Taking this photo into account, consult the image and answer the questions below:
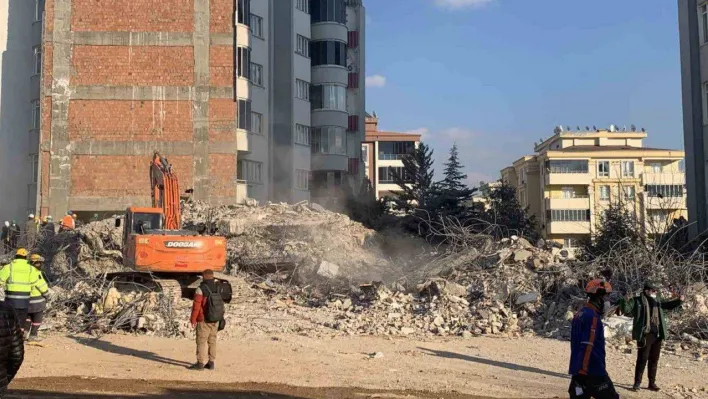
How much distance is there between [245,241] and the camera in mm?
24328

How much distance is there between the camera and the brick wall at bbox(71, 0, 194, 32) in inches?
1340

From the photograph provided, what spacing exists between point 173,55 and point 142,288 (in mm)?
19111

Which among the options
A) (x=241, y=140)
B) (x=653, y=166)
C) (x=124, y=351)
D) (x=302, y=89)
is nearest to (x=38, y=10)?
(x=241, y=140)

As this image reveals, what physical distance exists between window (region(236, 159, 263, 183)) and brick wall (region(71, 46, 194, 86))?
5.71 m

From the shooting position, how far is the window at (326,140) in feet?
147

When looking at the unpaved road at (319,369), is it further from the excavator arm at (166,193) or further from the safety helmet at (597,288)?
the excavator arm at (166,193)

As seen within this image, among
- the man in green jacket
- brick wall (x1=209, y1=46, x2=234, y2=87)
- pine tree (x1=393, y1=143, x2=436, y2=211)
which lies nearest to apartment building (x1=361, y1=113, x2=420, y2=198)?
pine tree (x1=393, y1=143, x2=436, y2=211)

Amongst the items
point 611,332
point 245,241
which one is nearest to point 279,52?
point 245,241

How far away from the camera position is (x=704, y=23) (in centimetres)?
2511

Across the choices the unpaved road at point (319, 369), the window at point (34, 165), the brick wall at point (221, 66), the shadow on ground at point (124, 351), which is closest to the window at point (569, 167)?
the brick wall at point (221, 66)

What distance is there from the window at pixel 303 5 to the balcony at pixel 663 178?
1485 inches

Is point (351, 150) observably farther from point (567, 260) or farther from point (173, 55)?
point (567, 260)

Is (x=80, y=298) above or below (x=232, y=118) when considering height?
below

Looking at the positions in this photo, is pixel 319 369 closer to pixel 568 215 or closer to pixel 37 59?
pixel 37 59
